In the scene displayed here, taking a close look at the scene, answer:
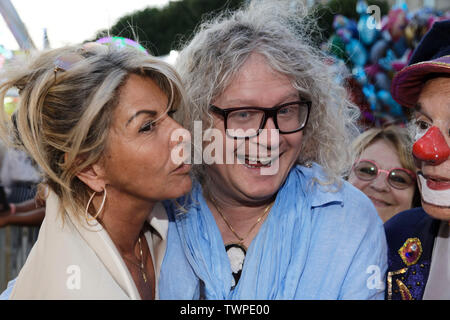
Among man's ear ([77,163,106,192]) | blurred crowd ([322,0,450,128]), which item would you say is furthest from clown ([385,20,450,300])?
blurred crowd ([322,0,450,128])

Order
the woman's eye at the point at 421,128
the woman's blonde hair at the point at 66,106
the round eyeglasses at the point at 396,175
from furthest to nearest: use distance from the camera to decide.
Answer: the round eyeglasses at the point at 396,175
the woman's eye at the point at 421,128
the woman's blonde hair at the point at 66,106

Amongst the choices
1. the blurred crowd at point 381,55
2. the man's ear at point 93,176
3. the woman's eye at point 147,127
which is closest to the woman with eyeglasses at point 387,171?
the blurred crowd at point 381,55

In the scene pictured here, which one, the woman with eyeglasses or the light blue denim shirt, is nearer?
the light blue denim shirt

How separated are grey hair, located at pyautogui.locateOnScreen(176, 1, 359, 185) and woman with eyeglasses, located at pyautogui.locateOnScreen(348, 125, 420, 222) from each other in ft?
2.08

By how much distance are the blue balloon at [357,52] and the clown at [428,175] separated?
5.63ft

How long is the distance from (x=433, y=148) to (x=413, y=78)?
0.35 metres

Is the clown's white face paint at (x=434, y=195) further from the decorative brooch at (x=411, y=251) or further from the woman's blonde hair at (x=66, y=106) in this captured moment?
the woman's blonde hair at (x=66, y=106)

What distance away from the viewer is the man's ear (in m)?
1.81

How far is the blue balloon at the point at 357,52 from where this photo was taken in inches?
144

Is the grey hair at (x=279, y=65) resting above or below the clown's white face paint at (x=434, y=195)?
above

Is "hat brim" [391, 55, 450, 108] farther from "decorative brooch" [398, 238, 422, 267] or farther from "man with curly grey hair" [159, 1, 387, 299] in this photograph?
"decorative brooch" [398, 238, 422, 267]

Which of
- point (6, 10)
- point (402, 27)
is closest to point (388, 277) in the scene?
point (6, 10)

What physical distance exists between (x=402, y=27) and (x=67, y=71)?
2641mm

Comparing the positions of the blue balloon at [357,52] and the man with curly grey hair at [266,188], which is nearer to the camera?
the man with curly grey hair at [266,188]
